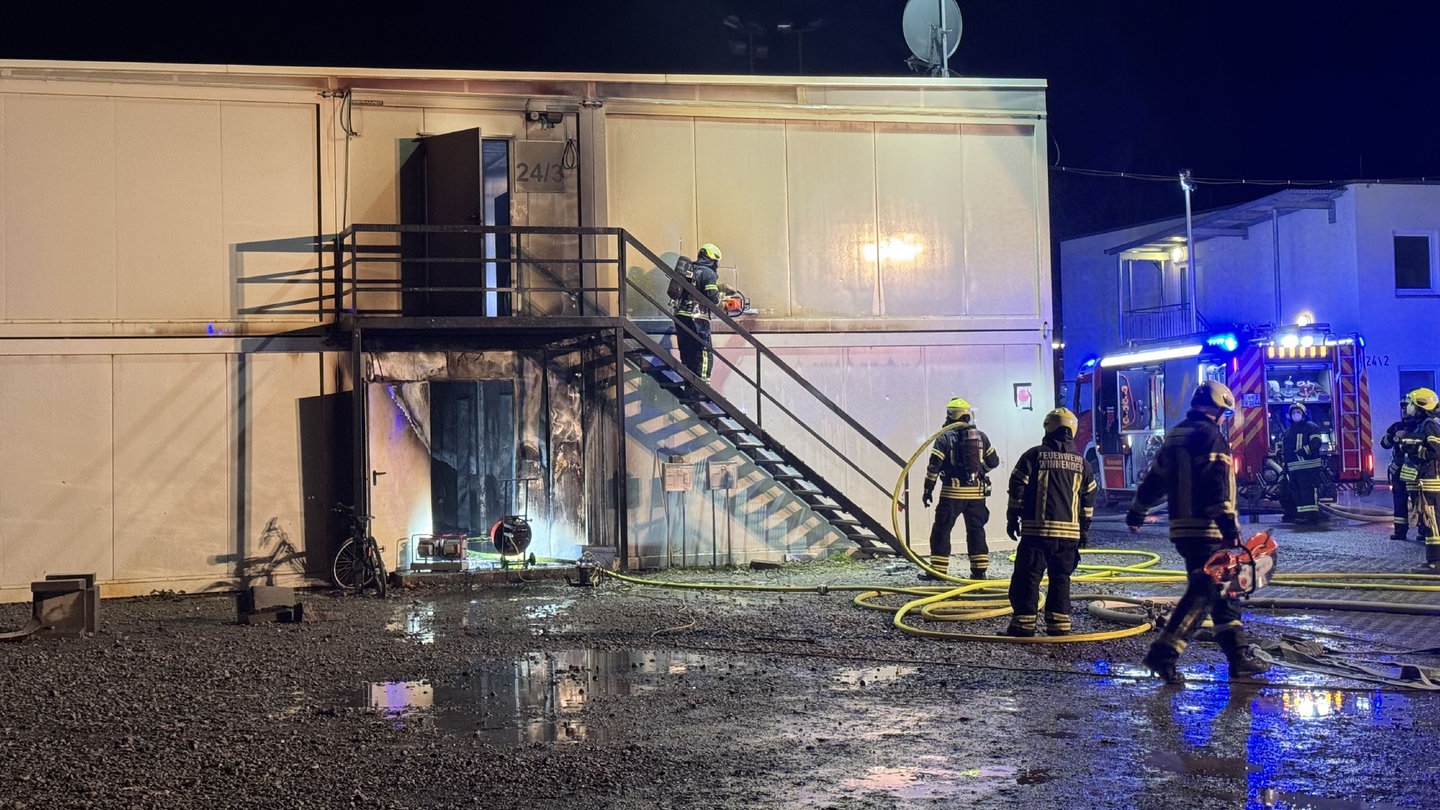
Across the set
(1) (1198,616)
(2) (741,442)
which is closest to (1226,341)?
(2) (741,442)

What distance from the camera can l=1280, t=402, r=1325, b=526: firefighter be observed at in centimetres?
1869

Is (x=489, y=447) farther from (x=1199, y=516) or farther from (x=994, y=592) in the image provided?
(x=1199, y=516)

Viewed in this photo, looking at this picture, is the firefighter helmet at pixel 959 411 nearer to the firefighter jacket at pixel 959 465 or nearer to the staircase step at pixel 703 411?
the firefighter jacket at pixel 959 465

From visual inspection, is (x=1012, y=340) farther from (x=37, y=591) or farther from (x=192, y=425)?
(x=37, y=591)

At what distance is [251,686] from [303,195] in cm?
752

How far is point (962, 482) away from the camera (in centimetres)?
1341

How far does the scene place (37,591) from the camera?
11.1 m

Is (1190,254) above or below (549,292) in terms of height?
above

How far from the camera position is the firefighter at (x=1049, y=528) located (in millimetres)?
9750

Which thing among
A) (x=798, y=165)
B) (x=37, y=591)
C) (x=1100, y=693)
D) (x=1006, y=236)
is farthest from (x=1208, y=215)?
(x=37, y=591)

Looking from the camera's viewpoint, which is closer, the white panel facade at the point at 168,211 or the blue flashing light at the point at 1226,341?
the white panel facade at the point at 168,211

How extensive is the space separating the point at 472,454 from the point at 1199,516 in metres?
9.51

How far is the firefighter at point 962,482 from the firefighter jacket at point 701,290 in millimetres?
3190

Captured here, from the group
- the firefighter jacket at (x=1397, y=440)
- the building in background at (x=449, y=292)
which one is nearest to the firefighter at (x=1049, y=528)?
the building in background at (x=449, y=292)
